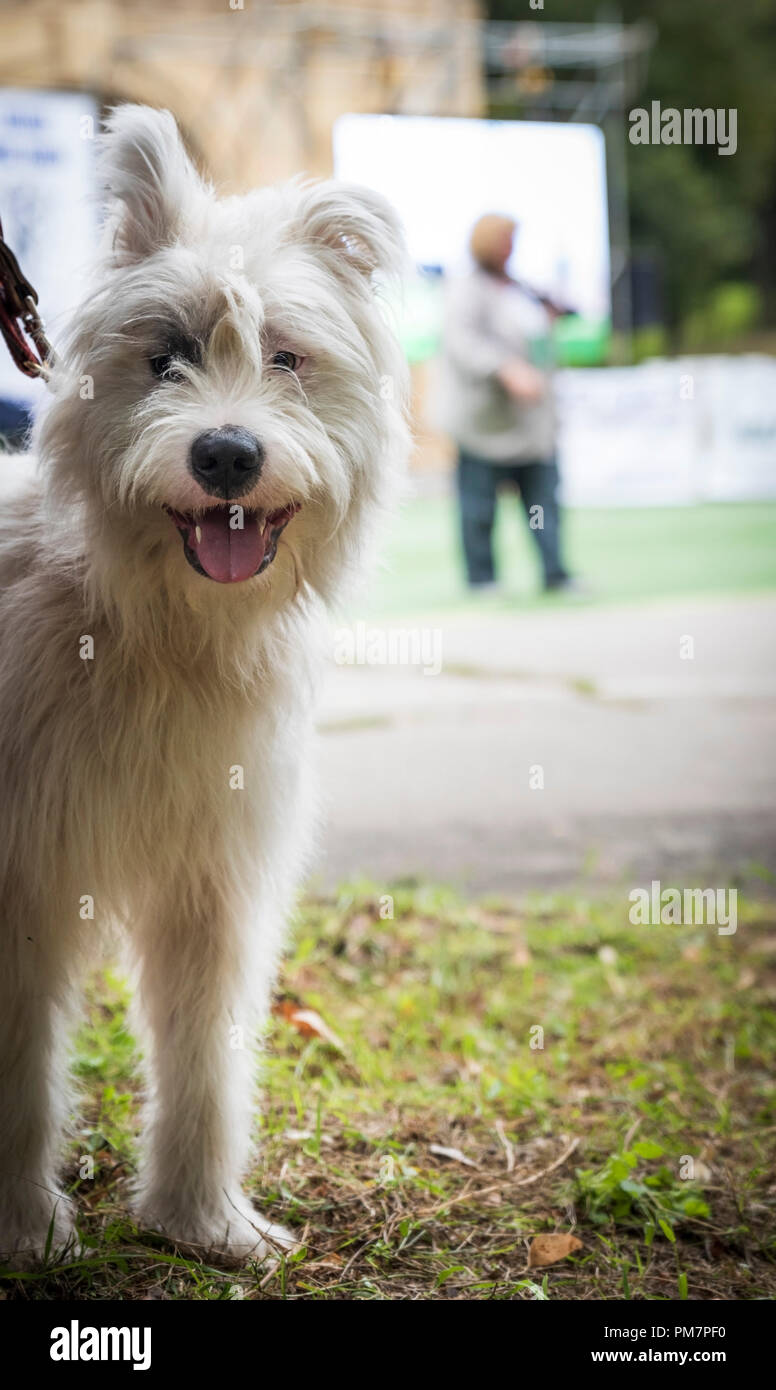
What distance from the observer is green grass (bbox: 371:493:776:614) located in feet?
33.4

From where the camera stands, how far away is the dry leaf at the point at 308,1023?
3.41 meters

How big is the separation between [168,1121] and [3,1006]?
0.48m

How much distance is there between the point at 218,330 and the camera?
2072 millimetres

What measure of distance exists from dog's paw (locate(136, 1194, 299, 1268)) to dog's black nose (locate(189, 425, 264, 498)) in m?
1.44

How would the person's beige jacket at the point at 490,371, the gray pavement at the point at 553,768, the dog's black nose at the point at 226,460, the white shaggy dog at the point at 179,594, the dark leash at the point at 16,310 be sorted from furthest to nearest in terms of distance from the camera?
the person's beige jacket at the point at 490,371, the gray pavement at the point at 553,768, the dark leash at the point at 16,310, the white shaggy dog at the point at 179,594, the dog's black nose at the point at 226,460

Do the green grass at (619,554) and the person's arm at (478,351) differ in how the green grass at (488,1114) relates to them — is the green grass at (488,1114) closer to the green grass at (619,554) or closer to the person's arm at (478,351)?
the green grass at (619,554)

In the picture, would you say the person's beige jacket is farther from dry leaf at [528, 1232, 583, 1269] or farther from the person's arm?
dry leaf at [528, 1232, 583, 1269]

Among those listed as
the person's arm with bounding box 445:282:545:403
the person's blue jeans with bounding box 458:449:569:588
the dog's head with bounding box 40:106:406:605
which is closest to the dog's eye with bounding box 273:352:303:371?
the dog's head with bounding box 40:106:406:605

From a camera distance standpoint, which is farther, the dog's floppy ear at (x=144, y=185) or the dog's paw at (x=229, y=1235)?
the dog's paw at (x=229, y=1235)

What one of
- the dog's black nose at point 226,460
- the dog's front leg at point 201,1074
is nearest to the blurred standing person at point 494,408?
the dog's front leg at point 201,1074

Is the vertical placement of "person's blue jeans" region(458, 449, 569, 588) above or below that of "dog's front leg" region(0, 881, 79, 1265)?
above

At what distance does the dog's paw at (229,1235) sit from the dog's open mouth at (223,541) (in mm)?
1300

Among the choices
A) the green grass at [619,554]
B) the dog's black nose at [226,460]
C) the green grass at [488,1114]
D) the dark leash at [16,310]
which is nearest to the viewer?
the dog's black nose at [226,460]
